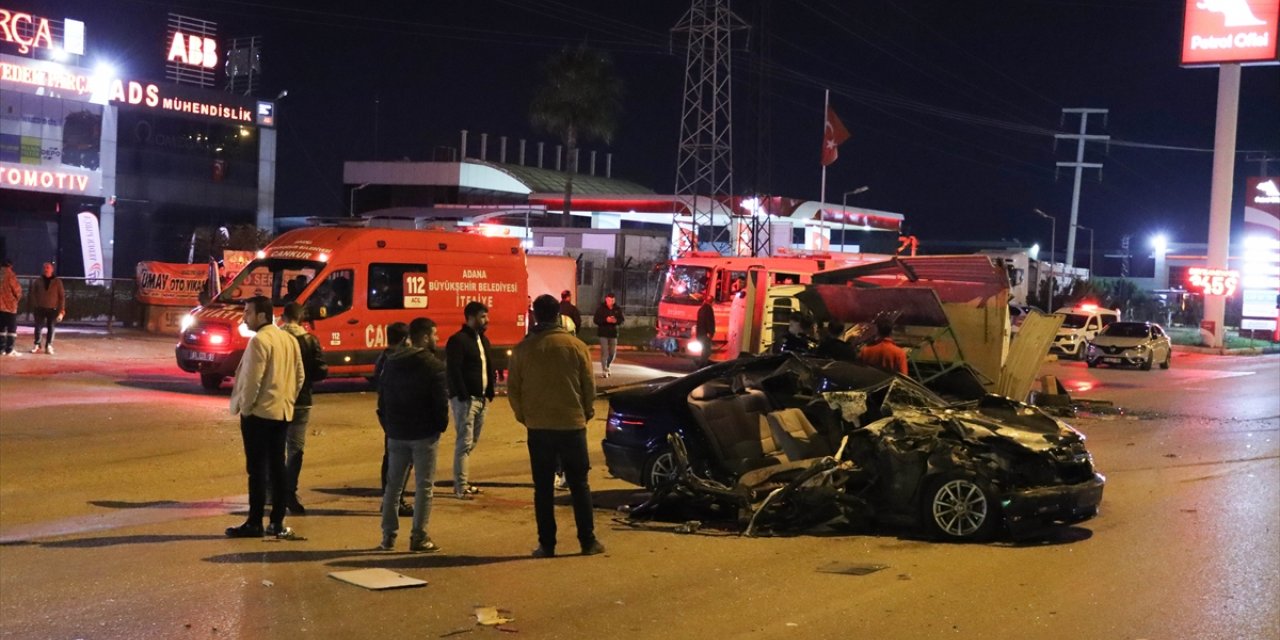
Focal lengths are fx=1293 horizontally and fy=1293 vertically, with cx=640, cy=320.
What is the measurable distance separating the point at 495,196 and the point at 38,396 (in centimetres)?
6646

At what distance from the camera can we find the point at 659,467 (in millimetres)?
11023

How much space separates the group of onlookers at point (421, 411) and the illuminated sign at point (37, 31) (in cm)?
4313

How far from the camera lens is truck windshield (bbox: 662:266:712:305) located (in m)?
29.6

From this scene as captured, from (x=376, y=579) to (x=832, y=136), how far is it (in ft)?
169

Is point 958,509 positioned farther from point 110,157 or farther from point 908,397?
point 110,157

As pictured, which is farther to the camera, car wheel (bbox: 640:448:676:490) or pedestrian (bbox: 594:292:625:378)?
pedestrian (bbox: 594:292:625:378)

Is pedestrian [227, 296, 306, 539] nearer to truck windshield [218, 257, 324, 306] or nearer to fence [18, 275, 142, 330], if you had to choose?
truck windshield [218, 257, 324, 306]

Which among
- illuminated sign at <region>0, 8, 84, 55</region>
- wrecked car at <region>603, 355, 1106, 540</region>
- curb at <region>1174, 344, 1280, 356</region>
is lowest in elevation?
curb at <region>1174, 344, 1280, 356</region>

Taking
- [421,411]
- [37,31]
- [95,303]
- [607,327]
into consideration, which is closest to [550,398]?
[421,411]

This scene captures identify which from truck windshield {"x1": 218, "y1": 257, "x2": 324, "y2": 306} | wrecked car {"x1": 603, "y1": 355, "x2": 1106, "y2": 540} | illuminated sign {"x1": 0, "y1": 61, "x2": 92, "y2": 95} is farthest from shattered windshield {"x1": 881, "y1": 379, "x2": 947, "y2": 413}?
illuminated sign {"x1": 0, "y1": 61, "x2": 92, "y2": 95}

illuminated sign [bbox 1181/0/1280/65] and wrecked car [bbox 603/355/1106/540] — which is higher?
illuminated sign [bbox 1181/0/1280/65]

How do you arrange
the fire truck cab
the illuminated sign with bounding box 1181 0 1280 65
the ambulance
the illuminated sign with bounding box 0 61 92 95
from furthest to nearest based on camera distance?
1. the illuminated sign with bounding box 1181 0 1280 65
2. the illuminated sign with bounding box 0 61 92 95
3. the fire truck cab
4. the ambulance

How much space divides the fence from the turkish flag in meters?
32.5

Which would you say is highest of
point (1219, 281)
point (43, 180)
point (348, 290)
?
point (43, 180)
